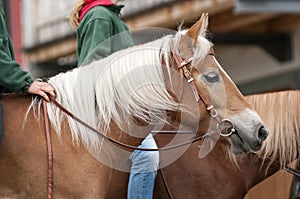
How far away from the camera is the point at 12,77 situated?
4797 mm

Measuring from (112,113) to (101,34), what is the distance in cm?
108

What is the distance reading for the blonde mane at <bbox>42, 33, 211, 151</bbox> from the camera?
4.76 meters

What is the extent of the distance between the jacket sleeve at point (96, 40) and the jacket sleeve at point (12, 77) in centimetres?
82

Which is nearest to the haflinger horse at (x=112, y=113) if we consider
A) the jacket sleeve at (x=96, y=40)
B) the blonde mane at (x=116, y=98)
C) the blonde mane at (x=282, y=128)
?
the blonde mane at (x=116, y=98)

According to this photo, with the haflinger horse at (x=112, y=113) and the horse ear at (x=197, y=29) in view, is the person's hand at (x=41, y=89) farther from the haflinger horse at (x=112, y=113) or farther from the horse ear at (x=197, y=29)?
the horse ear at (x=197, y=29)

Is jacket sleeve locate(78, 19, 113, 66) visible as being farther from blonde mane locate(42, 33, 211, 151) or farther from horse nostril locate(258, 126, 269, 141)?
horse nostril locate(258, 126, 269, 141)

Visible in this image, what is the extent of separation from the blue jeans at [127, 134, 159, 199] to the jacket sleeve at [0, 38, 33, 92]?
88 centimetres

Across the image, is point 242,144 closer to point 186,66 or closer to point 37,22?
point 186,66

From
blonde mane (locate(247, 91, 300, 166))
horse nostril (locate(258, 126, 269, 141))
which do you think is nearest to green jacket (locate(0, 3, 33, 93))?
horse nostril (locate(258, 126, 269, 141))

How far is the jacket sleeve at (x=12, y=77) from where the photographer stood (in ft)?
15.7

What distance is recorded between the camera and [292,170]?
6.21 metres

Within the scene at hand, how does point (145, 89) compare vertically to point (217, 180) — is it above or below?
above

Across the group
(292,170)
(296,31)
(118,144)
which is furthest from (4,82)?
(296,31)

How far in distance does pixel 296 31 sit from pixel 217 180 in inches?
213
